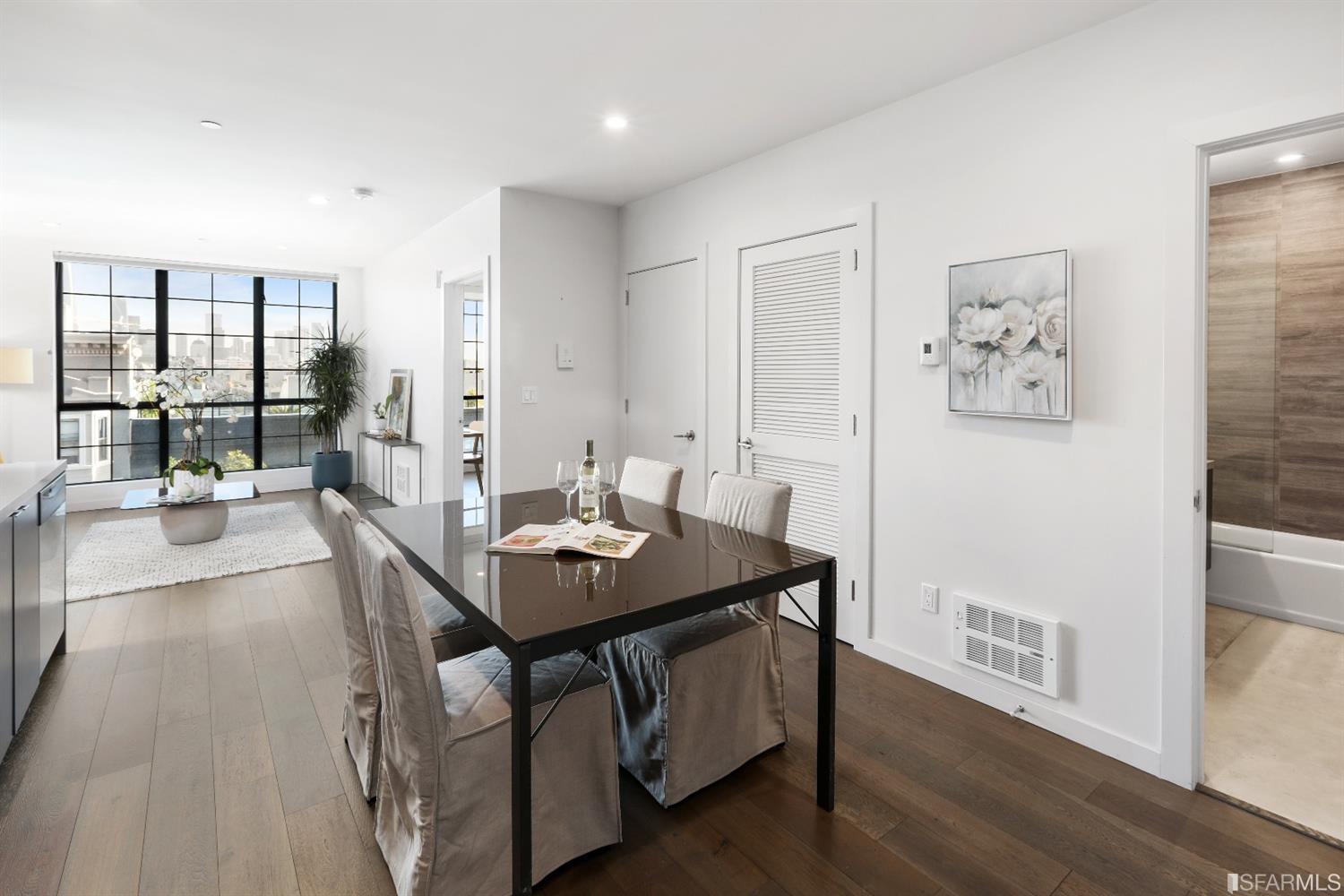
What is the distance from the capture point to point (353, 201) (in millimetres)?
4629

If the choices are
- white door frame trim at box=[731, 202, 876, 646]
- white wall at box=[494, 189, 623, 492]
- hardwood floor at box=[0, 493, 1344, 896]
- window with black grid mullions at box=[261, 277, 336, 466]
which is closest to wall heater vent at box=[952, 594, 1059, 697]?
hardwood floor at box=[0, 493, 1344, 896]

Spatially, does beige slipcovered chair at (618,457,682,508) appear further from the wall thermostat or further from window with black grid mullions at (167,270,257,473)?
window with black grid mullions at (167,270,257,473)

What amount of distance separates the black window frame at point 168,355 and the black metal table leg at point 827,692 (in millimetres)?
6092

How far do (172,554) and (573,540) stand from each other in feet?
13.5

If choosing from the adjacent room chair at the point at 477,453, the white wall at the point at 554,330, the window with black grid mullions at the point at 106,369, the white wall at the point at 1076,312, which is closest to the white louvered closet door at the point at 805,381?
the white wall at the point at 1076,312

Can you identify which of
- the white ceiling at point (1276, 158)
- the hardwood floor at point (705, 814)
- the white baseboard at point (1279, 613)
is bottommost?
the hardwood floor at point (705, 814)

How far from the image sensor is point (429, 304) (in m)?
5.46

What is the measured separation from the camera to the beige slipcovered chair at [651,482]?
2.80 meters

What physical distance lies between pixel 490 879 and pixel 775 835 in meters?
0.77

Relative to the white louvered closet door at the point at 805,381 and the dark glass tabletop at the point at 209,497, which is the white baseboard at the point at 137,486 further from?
the white louvered closet door at the point at 805,381

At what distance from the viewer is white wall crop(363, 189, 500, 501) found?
4.55 metres

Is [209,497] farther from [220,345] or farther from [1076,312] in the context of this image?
[1076,312]

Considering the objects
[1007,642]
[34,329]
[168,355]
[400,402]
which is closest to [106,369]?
[168,355]

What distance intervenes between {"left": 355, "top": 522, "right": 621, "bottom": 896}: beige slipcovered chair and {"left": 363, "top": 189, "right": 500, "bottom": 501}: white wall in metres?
2.90
